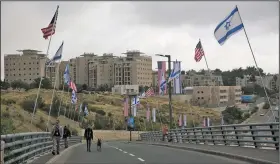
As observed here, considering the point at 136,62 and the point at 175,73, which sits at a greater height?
the point at 136,62

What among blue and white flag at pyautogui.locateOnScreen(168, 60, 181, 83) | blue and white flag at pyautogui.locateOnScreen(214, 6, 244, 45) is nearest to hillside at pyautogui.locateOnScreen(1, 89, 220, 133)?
blue and white flag at pyautogui.locateOnScreen(168, 60, 181, 83)

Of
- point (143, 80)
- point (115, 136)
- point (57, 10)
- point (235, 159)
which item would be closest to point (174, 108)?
point (143, 80)

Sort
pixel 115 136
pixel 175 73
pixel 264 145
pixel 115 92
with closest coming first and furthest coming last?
pixel 264 145 → pixel 175 73 → pixel 115 136 → pixel 115 92

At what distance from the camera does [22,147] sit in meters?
16.8

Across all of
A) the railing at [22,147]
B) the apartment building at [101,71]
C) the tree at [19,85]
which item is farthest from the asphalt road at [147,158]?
the apartment building at [101,71]

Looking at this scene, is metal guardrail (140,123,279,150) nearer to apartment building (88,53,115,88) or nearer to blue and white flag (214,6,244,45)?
blue and white flag (214,6,244,45)

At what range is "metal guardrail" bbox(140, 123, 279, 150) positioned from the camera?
19267 mm

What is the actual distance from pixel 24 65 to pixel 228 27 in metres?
89.1

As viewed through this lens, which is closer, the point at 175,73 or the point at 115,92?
the point at 175,73

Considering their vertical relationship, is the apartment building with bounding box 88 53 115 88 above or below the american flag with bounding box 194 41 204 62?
above

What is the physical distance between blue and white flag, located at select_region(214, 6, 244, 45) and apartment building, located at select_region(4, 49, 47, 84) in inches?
1907

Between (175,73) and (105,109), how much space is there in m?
95.8

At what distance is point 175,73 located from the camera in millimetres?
Answer: 43094

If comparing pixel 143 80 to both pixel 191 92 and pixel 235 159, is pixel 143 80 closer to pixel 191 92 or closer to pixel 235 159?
pixel 191 92
